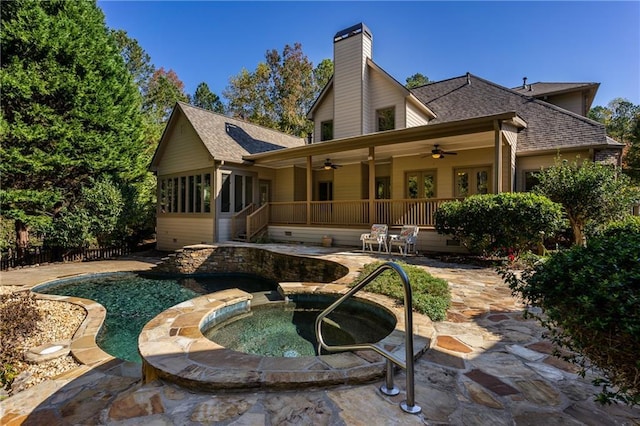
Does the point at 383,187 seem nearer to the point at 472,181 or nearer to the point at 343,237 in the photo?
the point at 472,181

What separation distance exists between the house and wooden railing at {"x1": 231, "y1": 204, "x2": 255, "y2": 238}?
0.06 meters

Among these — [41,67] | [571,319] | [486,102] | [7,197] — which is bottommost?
[571,319]

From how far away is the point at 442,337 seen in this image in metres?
3.70

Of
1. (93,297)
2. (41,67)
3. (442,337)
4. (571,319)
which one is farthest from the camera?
(41,67)

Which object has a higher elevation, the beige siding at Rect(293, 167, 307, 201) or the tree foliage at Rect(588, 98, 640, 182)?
the tree foliage at Rect(588, 98, 640, 182)

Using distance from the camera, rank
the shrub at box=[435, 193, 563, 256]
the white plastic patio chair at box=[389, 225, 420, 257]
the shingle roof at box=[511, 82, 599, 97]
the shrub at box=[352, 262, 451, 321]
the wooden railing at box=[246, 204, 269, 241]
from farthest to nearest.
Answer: the wooden railing at box=[246, 204, 269, 241] < the shingle roof at box=[511, 82, 599, 97] < the white plastic patio chair at box=[389, 225, 420, 257] < the shrub at box=[435, 193, 563, 256] < the shrub at box=[352, 262, 451, 321]

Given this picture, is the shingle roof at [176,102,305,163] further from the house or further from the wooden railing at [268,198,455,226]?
the wooden railing at [268,198,455,226]

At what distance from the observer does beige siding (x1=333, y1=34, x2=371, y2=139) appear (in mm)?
13766

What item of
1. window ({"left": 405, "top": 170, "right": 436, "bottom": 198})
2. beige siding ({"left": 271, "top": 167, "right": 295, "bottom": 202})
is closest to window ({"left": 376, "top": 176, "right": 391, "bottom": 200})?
window ({"left": 405, "top": 170, "right": 436, "bottom": 198})

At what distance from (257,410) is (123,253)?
15.7 m

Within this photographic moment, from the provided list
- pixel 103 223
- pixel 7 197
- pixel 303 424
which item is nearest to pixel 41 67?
pixel 7 197

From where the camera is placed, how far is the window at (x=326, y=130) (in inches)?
595

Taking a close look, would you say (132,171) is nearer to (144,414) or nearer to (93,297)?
(93,297)

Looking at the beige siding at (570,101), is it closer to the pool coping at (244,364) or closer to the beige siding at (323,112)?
the beige siding at (323,112)
